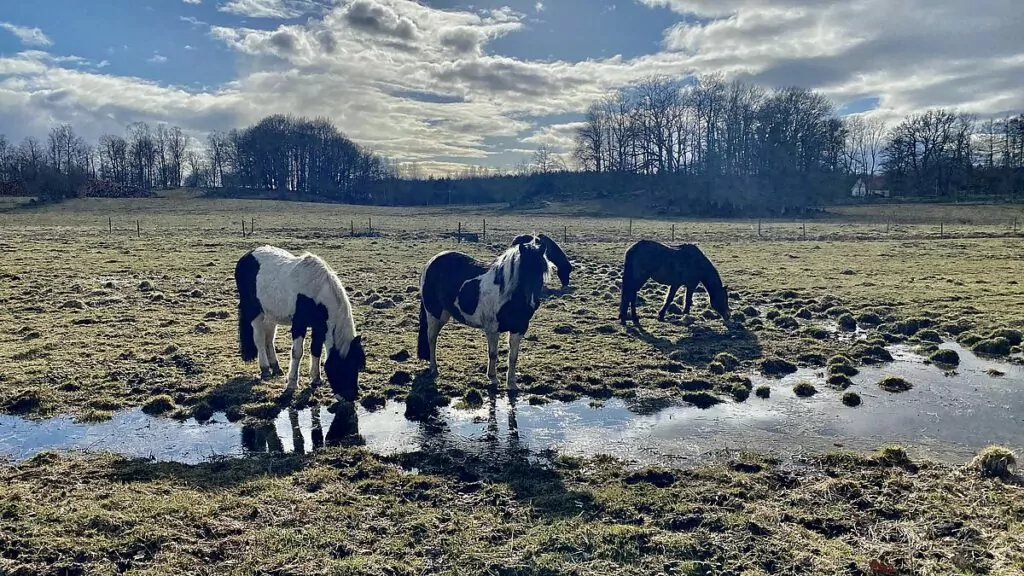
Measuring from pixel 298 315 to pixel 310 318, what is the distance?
7.5 inches

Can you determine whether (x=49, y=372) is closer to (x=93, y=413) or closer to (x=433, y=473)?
(x=93, y=413)

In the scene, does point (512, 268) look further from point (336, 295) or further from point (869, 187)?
point (869, 187)

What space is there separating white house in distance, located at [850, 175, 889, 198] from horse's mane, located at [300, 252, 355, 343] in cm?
6912

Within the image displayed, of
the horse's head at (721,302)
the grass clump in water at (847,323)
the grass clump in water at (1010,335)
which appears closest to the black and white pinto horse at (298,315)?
the horse's head at (721,302)

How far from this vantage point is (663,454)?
→ 6.28 meters

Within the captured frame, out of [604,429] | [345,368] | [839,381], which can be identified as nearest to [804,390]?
[839,381]

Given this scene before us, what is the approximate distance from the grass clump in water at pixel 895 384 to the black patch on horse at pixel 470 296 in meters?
5.91

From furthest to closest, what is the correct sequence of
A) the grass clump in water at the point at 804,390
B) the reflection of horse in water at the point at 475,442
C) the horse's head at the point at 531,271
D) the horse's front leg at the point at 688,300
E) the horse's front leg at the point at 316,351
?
the horse's front leg at the point at 688,300 → the horse's head at the point at 531,271 → the grass clump in water at the point at 804,390 → the horse's front leg at the point at 316,351 → the reflection of horse in water at the point at 475,442

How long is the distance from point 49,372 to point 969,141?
78.6m

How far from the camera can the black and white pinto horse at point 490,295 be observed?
8.34 metres

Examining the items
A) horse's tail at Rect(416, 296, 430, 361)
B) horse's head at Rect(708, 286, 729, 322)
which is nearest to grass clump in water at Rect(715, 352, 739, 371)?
horse's head at Rect(708, 286, 729, 322)

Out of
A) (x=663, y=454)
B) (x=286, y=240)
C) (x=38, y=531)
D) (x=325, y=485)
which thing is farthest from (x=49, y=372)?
(x=286, y=240)

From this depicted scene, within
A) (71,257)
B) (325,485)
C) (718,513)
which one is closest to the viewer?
(718,513)

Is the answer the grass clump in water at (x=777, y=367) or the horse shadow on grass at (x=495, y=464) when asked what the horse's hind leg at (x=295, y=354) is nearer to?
the horse shadow on grass at (x=495, y=464)
